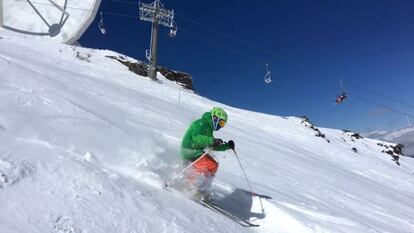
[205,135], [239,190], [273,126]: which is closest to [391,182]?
[273,126]

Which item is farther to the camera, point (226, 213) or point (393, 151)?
point (393, 151)

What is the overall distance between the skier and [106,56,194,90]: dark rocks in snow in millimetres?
28055

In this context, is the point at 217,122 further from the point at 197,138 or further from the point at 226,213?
the point at 226,213

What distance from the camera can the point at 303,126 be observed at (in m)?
36.4

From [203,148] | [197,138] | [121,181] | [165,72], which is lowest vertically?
[121,181]

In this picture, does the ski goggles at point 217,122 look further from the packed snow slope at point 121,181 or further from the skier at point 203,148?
the packed snow slope at point 121,181

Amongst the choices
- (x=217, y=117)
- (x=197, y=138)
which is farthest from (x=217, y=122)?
(x=197, y=138)

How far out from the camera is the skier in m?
7.85

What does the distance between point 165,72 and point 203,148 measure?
116 feet

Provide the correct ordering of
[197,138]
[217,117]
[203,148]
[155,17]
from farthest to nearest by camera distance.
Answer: [155,17]
[217,117]
[203,148]
[197,138]

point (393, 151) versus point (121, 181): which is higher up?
point (393, 151)

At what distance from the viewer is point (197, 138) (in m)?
8.00

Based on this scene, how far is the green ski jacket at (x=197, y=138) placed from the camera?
26.4 feet

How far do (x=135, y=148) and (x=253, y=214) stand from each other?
276 centimetres
